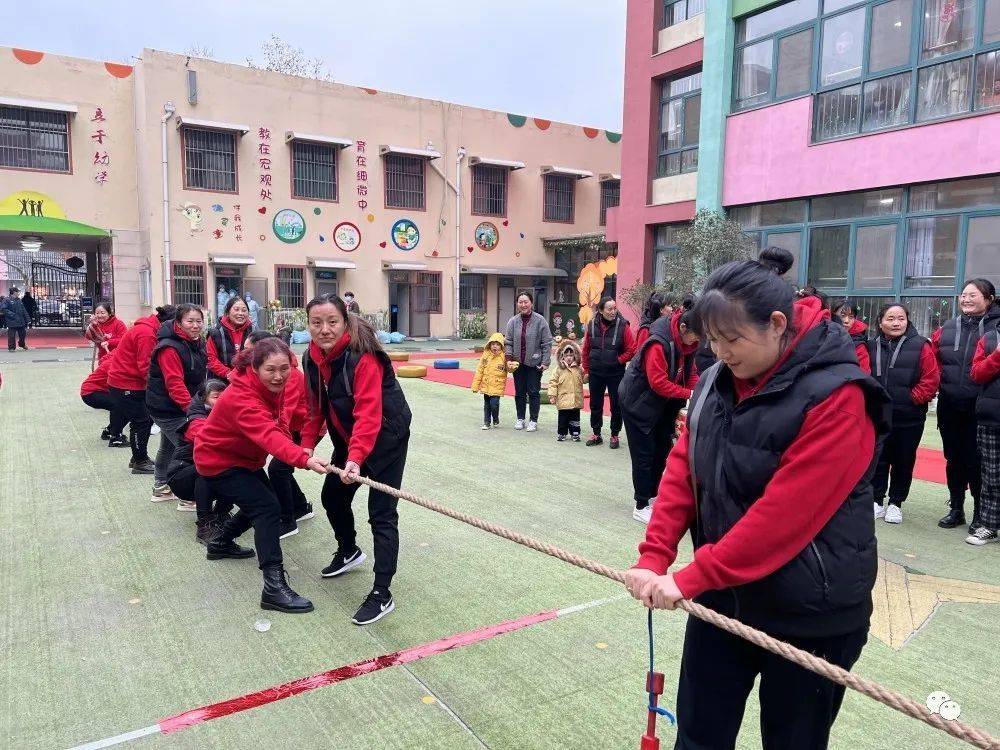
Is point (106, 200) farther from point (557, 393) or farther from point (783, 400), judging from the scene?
point (783, 400)

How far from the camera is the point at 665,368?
16.3 feet

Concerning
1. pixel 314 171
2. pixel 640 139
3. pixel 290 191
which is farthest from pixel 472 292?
pixel 640 139

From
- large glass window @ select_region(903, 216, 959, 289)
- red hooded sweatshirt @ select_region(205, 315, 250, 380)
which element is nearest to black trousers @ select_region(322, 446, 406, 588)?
red hooded sweatshirt @ select_region(205, 315, 250, 380)

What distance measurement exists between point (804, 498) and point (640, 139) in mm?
15328

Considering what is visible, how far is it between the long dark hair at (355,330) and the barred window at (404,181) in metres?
20.9

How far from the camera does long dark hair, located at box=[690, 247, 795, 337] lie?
1694 mm

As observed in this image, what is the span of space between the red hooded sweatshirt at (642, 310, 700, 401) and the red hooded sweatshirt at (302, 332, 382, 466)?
2140 mm

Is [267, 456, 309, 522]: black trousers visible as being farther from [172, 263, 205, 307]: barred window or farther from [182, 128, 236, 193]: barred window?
[182, 128, 236, 193]: barred window

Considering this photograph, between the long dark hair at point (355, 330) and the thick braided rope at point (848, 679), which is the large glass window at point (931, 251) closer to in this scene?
the long dark hair at point (355, 330)

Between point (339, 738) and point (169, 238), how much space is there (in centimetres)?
2029

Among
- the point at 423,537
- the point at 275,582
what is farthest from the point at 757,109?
the point at 275,582

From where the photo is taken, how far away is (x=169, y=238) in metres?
20.2

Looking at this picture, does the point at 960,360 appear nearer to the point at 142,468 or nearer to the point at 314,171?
the point at 142,468

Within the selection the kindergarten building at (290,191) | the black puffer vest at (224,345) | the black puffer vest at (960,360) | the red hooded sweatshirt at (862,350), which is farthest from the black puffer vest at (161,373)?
the kindergarten building at (290,191)
